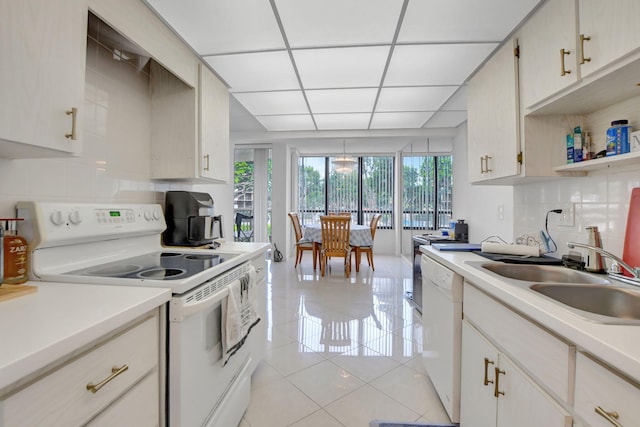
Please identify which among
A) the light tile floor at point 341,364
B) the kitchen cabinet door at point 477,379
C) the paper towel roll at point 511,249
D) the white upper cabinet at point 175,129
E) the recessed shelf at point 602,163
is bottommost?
the light tile floor at point 341,364

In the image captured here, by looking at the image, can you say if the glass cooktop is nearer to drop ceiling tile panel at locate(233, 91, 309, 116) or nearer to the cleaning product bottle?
the cleaning product bottle

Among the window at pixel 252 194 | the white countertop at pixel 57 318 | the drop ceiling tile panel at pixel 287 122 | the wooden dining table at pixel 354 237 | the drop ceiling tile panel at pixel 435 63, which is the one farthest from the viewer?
the window at pixel 252 194

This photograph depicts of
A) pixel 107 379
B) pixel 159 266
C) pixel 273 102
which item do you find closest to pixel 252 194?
pixel 273 102

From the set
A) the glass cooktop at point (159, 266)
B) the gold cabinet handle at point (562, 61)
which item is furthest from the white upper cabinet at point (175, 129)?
the gold cabinet handle at point (562, 61)

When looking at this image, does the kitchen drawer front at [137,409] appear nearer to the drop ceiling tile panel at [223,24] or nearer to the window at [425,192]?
the drop ceiling tile panel at [223,24]

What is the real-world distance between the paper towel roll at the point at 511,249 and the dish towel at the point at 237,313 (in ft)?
4.56

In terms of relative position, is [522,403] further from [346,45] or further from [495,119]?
[346,45]

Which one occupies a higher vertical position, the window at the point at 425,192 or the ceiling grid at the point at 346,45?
the ceiling grid at the point at 346,45

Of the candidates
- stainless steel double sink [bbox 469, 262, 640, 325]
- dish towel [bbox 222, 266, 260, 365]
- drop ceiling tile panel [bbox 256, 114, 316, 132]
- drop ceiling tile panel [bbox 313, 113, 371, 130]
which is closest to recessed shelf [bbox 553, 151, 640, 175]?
stainless steel double sink [bbox 469, 262, 640, 325]

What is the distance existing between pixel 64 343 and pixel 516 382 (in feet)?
4.07

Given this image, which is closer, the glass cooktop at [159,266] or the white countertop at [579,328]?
the white countertop at [579,328]

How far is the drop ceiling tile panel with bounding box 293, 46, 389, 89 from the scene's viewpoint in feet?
6.50

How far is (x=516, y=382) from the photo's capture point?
90 centimetres

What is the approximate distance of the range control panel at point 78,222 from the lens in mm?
1041
